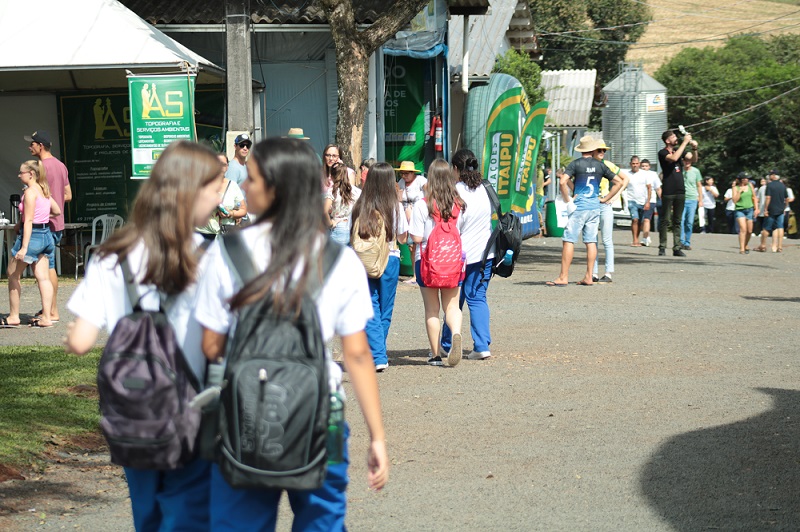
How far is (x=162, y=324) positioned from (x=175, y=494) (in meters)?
0.52

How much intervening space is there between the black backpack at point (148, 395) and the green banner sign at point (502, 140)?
1542 centimetres

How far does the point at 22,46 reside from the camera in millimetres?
14648

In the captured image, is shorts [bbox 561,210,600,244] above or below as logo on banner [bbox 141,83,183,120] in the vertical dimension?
below

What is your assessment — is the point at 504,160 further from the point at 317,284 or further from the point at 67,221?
the point at 317,284

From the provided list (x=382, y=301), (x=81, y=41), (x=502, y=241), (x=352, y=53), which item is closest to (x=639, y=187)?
(x=352, y=53)

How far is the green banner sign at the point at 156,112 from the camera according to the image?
13.8 m

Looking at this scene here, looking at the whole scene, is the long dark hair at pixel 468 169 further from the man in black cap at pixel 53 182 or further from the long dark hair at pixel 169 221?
the long dark hair at pixel 169 221

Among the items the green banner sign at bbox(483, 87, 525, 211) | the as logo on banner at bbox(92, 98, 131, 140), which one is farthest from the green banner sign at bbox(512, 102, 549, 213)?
the as logo on banner at bbox(92, 98, 131, 140)

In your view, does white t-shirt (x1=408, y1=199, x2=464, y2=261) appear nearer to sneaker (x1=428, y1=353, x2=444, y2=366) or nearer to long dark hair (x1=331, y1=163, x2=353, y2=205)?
long dark hair (x1=331, y1=163, x2=353, y2=205)

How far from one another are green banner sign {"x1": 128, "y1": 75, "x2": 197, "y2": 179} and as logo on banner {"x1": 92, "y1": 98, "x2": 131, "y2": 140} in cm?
347

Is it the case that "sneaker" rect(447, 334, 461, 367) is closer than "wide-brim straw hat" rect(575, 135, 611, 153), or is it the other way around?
"sneaker" rect(447, 334, 461, 367)

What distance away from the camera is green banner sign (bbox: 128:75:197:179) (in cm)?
1384

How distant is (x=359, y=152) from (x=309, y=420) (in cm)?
1210

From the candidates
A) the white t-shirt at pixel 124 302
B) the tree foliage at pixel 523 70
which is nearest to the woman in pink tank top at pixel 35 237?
the white t-shirt at pixel 124 302
